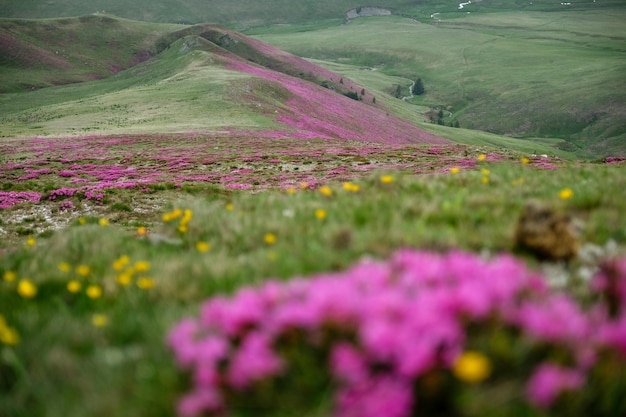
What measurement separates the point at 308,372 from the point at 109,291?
2.80 meters

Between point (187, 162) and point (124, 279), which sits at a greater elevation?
point (124, 279)

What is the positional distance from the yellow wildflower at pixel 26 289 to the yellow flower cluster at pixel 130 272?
2.62ft

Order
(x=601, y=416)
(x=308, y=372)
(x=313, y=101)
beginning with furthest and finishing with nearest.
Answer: (x=313, y=101) → (x=308, y=372) → (x=601, y=416)

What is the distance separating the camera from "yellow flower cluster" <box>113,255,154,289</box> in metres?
4.21

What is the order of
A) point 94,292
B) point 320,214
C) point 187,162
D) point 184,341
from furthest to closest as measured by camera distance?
point 187,162 → point 320,214 → point 94,292 → point 184,341

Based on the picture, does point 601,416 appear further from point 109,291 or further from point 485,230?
point 109,291

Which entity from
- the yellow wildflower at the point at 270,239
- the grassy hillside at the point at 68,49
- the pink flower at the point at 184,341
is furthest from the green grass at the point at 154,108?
the pink flower at the point at 184,341

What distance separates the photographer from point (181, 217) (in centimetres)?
672

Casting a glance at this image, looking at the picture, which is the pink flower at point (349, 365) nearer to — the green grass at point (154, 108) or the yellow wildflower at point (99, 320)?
the yellow wildflower at point (99, 320)

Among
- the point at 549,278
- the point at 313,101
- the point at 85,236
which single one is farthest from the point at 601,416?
the point at 313,101

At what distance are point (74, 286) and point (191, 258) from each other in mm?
1227

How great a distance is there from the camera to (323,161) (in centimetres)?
3300

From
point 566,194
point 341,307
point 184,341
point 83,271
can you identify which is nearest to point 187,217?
point 83,271

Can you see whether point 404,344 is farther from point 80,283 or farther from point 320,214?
point 80,283
